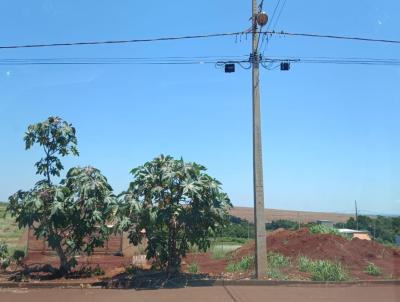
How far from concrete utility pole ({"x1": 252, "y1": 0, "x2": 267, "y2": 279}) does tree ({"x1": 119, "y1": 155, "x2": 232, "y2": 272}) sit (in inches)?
38.8

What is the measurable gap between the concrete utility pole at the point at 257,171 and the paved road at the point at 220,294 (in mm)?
1396

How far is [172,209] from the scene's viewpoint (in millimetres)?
15430

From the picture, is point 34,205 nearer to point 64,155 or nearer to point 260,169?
point 64,155

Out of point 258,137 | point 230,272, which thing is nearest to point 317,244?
point 230,272

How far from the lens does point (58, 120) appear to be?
55.4 feet

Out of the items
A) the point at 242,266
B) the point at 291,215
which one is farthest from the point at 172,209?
the point at 291,215

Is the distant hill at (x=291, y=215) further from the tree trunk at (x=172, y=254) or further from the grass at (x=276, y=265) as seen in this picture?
the tree trunk at (x=172, y=254)

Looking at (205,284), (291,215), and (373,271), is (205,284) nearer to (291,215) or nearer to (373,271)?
(373,271)

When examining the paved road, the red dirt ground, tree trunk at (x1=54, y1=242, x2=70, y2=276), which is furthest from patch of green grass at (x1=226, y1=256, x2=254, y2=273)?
tree trunk at (x1=54, y1=242, x2=70, y2=276)

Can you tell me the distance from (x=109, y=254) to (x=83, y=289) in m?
8.98

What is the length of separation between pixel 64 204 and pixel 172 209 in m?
3.18

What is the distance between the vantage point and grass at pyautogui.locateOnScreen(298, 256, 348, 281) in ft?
51.0

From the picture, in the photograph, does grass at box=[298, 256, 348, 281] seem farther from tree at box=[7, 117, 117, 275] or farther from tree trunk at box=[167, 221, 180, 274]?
tree at box=[7, 117, 117, 275]

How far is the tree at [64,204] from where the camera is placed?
1591 cm
